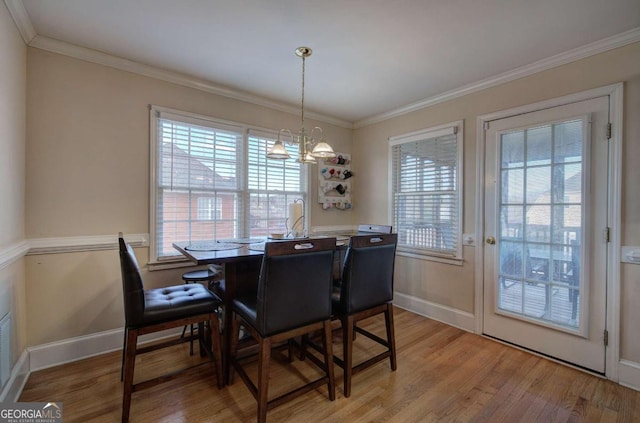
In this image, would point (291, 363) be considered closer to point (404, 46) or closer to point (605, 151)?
point (404, 46)

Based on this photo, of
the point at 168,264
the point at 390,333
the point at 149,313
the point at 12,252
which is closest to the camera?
the point at 149,313

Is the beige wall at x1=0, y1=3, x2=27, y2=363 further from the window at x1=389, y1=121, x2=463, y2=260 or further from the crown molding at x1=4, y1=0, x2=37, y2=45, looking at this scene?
the window at x1=389, y1=121, x2=463, y2=260

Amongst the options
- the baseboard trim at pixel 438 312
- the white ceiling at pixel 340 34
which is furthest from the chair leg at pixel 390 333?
the white ceiling at pixel 340 34

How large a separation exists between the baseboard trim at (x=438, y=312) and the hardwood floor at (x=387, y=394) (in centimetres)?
49

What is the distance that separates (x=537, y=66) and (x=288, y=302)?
2.84 meters

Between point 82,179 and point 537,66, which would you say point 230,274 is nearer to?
point 82,179

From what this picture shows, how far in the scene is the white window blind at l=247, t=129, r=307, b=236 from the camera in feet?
10.8

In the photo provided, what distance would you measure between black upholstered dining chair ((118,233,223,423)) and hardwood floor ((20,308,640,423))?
22 cm

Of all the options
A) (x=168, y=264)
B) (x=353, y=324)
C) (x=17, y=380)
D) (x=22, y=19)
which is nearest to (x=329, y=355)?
(x=353, y=324)

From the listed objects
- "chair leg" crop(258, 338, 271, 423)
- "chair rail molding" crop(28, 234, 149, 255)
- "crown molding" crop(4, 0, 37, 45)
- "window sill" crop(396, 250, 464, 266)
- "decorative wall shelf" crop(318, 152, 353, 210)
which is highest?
"crown molding" crop(4, 0, 37, 45)

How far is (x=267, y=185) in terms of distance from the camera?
3.41 m

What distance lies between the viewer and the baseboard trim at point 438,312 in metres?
2.95

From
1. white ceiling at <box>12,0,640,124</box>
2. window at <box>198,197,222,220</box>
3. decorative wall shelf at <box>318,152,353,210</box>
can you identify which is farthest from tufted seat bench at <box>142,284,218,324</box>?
decorative wall shelf at <box>318,152,353,210</box>

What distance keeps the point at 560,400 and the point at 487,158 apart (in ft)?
6.58
